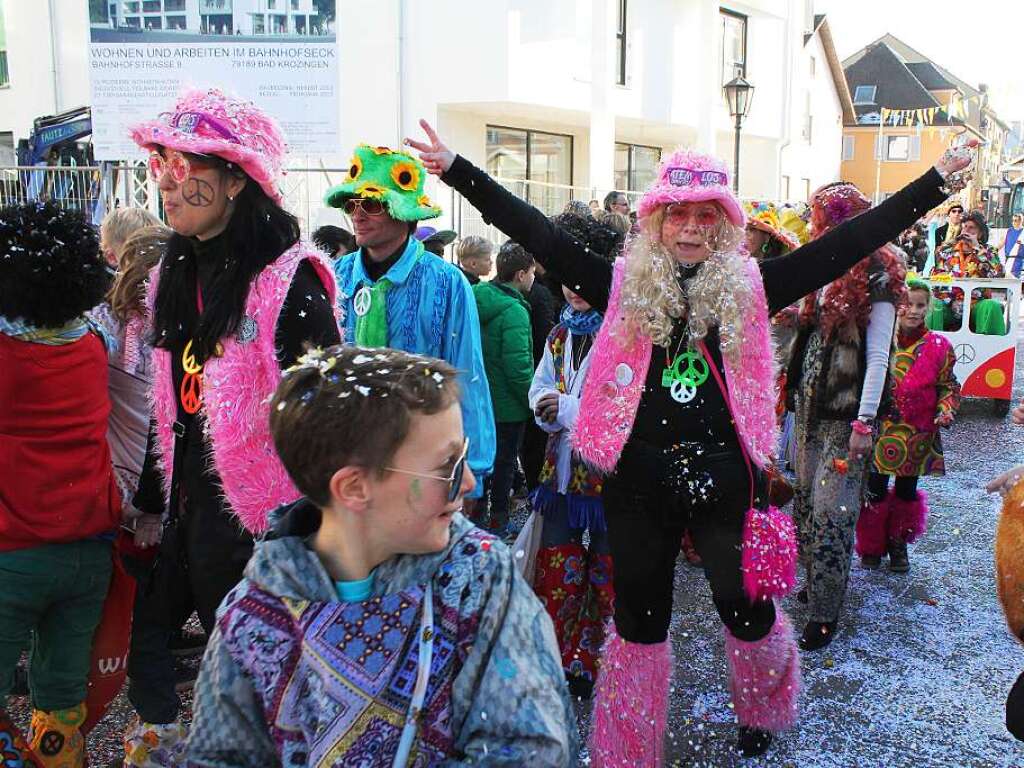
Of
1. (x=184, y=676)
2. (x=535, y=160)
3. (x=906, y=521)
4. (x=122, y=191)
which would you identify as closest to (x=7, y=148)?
(x=122, y=191)

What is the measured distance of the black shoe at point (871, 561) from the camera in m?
4.81

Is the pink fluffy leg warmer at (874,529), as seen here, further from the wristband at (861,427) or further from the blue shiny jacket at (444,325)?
the blue shiny jacket at (444,325)

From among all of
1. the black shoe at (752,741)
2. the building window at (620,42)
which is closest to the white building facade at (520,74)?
the building window at (620,42)

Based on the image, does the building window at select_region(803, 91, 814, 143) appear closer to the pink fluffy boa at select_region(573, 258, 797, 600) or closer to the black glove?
the pink fluffy boa at select_region(573, 258, 797, 600)

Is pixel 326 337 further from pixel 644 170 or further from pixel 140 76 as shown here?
pixel 644 170

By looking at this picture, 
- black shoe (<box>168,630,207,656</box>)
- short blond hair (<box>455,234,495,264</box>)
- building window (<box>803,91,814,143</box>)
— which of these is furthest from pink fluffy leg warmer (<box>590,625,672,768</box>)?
building window (<box>803,91,814,143</box>)

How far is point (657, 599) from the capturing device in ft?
9.21

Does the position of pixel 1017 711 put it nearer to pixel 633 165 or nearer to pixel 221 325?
pixel 221 325

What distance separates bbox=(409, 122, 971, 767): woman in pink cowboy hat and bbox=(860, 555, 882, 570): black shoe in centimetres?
219

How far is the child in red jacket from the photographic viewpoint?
235cm

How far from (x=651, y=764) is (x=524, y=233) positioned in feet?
5.67

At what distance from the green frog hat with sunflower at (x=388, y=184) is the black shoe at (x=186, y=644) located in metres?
1.92

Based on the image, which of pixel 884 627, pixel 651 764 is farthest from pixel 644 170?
pixel 651 764

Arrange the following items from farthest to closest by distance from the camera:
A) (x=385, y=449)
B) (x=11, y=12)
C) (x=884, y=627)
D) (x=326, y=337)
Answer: (x=11, y=12)
(x=884, y=627)
(x=326, y=337)
(x=385, y=449)
